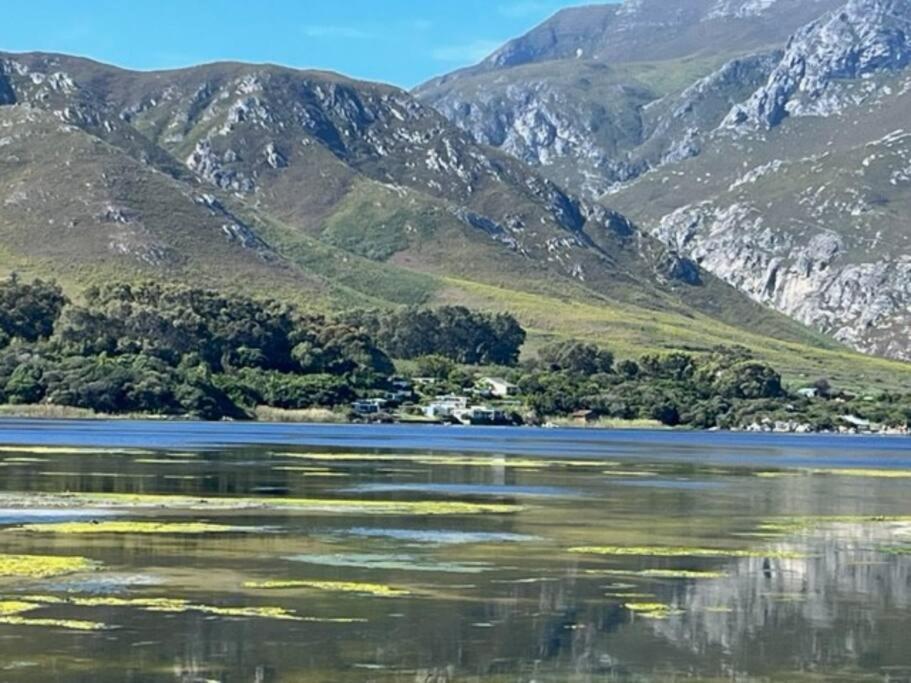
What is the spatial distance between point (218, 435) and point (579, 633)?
4653 inches

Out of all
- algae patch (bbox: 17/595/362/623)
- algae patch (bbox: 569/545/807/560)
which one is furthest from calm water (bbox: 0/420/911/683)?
algae patch (bbox: 569/545/807/560)

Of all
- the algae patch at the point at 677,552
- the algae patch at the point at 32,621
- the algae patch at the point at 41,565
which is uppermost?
the algae patch at the point at 41,565

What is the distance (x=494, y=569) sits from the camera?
43.6 m

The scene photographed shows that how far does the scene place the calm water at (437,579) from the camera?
1198 inches

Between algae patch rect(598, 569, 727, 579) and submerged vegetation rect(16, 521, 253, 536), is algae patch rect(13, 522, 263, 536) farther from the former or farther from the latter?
algae patch rect(598, 569, 727, 579)

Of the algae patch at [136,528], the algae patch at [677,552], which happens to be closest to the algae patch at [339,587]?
the algae patch at [677,552]

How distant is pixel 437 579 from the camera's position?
134 feet

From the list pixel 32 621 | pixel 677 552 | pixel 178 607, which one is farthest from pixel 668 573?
pixel 32 621

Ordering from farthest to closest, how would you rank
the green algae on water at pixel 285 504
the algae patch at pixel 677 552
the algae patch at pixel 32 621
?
the green algae on water at pixel 285 504
the algae patch at pixel 677 552
the algae patch at pixel 32 621

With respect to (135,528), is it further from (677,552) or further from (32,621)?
(32,621)

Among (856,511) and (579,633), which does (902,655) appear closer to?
(579,633)

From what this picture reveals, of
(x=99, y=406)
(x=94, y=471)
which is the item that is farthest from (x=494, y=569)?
(x=99, y=406)

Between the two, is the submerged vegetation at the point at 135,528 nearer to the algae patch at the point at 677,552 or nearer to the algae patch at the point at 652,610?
Answer: the algae patch at the point at 677,552

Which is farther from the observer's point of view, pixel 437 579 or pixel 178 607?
pixel 437 579
